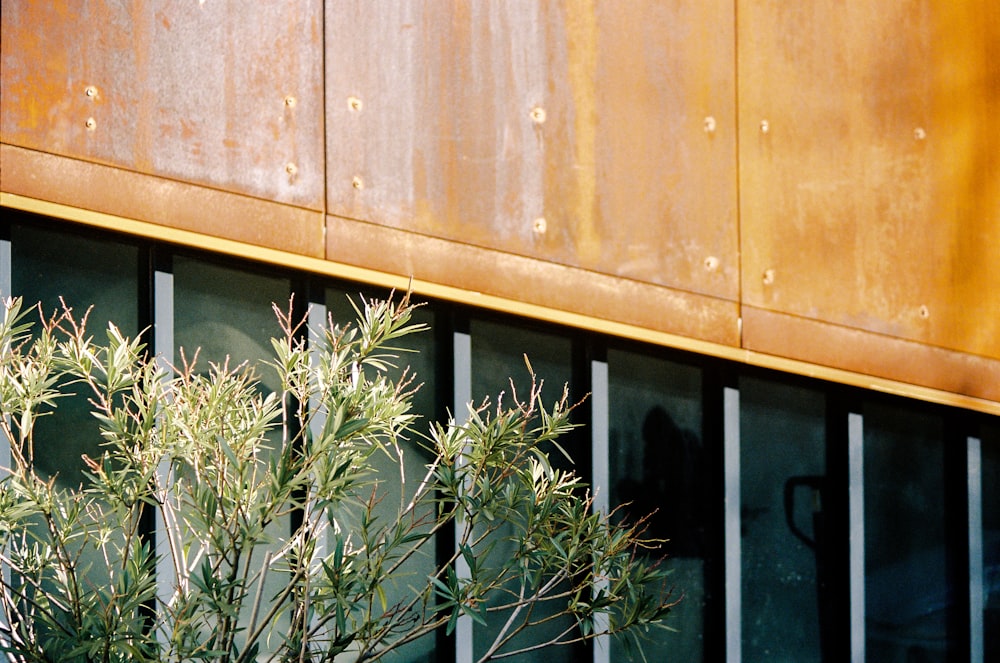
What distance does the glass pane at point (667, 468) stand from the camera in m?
5.72

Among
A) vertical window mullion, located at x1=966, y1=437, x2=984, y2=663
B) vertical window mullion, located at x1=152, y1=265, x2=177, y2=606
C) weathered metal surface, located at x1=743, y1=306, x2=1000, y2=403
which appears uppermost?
weathered metal surface, located at x1=743, y1=306, x2=1000, y2=403

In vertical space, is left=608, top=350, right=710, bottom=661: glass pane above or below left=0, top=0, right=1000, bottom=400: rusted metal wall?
below

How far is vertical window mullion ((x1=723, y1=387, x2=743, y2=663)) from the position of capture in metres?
5.93

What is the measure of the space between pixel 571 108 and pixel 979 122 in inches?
115

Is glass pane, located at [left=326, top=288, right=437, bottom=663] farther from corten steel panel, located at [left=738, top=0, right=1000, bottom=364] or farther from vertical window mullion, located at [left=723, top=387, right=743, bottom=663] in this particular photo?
corten steel panel, located at [left=738, top=0, right=1000, bottom=364]

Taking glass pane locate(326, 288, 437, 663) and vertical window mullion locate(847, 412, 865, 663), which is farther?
vertical window mullion locate(847, 412, 865, 663)

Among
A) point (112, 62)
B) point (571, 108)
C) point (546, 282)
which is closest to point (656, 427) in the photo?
point (546, 282)

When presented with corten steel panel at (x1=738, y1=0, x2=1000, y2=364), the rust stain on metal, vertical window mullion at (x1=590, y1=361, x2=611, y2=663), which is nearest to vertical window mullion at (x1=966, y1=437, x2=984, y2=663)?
corten steel panel at (x1=738, y1=0, x2=1000, y2=364)

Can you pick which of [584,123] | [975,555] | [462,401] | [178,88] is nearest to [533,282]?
[462,401]

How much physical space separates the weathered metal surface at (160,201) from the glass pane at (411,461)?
1.10ft

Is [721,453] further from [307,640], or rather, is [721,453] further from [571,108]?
[307,640]

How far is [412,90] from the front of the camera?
518 centimetres

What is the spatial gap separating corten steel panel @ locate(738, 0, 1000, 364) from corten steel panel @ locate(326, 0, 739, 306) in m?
0.26

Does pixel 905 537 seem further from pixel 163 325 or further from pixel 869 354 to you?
pixel 163 325
